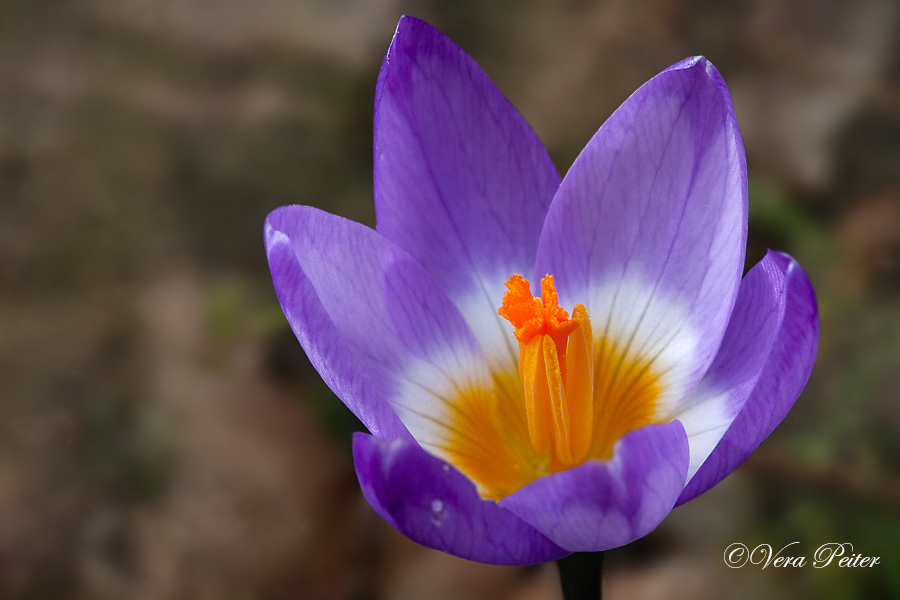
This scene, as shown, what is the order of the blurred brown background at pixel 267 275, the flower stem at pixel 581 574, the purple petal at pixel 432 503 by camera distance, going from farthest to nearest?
the blurred brown background at pixel 267 275 → the flower stem at pixel 581 574 → the purple petal at pixel 432 503

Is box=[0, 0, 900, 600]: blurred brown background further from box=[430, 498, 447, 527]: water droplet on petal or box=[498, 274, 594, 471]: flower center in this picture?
box=[430, 498, 447, 527]: water droplet on petal

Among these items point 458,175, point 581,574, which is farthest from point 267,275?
point 581,574

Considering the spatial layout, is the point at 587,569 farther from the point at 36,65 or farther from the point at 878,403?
the point at 36,65

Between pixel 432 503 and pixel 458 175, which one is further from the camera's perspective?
pixel 458 175

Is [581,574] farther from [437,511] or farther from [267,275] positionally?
[267,275]

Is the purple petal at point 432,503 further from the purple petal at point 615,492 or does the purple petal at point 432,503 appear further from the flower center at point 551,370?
the flower center at point 551,370

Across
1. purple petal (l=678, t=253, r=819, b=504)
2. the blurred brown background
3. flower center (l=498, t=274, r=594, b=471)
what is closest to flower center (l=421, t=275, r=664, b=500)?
flower center (l=498, t=274, r=594, b=471)

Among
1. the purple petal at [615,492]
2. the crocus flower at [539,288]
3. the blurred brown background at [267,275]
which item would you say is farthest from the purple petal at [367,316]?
the blurred brown background at [267,275]
